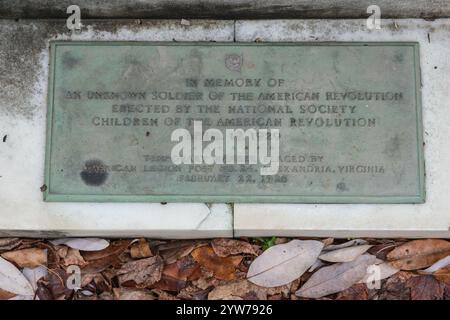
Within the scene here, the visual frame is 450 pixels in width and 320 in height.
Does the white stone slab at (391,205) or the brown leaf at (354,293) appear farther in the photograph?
the brown leaf at (354,293)

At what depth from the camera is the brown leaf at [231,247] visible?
2.07 meters

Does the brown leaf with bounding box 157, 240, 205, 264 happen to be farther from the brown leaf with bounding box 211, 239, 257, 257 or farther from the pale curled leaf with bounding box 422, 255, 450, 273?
the pale curled leaf with bounding box 422, 255, 450, 273

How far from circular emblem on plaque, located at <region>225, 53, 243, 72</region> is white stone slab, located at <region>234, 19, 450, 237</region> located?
80 millimetres

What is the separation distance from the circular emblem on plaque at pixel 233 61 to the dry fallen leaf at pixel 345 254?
31.8 inches

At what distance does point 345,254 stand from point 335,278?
0.10 m

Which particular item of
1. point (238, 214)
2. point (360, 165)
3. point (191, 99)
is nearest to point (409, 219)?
point (360, 165)

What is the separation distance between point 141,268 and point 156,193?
1.09ft

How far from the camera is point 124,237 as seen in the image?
2.09m

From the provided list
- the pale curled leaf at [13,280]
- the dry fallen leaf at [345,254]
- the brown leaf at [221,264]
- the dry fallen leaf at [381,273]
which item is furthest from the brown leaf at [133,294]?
the dry fallen leaf at [381,273]

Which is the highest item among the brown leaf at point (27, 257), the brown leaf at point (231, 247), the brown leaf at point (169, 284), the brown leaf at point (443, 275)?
the brown leaf at point (231, 247)

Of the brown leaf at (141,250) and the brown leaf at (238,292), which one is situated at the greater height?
the brown leaf at (141,250)

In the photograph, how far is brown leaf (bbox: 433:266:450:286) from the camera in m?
2.05

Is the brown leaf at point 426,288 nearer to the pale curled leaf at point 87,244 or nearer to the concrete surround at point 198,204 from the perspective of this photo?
the concrete surround at point 198,204

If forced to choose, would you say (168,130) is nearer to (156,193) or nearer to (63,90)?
(156,193)
